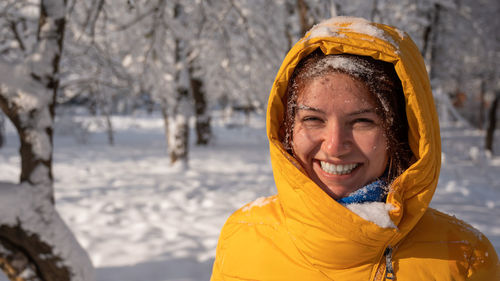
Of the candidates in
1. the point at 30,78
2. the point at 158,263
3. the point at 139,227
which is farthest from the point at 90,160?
the point at 30,78

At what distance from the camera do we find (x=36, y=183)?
243cm

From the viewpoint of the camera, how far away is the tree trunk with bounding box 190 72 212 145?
15.3m

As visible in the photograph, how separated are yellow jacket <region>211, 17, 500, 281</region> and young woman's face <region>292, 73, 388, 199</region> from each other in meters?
0.10

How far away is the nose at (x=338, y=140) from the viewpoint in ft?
3.65

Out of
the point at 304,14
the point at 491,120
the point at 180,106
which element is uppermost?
the point at 304,14

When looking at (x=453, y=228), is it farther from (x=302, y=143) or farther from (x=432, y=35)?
(x=432, y=35)

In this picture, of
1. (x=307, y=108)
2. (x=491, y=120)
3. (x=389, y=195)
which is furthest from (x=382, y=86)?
(x=491, y=120)

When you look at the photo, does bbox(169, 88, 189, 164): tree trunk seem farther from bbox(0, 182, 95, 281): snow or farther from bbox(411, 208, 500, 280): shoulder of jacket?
bbox(411, 208, 500, 280): shoulder of jacket

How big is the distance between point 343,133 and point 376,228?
324 mm

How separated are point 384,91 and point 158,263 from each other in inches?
132

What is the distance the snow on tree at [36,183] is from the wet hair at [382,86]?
6.88ft

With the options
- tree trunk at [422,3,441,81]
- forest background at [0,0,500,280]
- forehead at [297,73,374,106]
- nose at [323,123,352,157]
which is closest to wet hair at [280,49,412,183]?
forehead at [297,73,374,106]

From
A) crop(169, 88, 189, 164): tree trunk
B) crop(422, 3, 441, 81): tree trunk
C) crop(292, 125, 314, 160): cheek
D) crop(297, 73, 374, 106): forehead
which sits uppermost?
crop(422, 3, 441, 81): tree trunk

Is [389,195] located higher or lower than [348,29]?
lower
